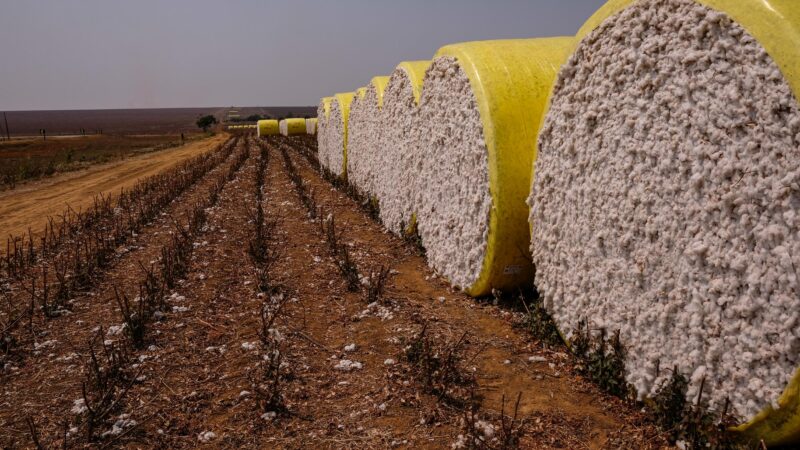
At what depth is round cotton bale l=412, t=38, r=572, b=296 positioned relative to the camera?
430 cm

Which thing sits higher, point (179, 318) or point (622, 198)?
point (622, 198)

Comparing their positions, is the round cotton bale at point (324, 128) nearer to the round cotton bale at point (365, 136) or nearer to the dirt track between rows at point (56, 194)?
the round cotton bale at point (365, 136)

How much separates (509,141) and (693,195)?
187 centimetres

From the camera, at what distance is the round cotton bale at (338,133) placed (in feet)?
39.9

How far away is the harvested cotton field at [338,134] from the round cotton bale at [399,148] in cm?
370

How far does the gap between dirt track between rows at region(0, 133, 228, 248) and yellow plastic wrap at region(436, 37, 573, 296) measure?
770 cm

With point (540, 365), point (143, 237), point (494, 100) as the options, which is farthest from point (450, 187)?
point (143, 237)

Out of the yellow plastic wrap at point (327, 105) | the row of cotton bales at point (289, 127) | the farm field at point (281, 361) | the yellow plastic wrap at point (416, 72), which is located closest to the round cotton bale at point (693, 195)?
the farm field at point (281, 361)

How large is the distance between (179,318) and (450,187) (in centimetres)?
284

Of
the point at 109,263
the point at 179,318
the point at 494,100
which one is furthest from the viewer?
the point at 109,263

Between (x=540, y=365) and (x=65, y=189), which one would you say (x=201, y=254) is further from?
(x=65, y=189)

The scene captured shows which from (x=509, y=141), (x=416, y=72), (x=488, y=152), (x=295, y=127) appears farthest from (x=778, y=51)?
(x=295, y=127)

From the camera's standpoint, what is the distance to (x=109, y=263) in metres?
6.57

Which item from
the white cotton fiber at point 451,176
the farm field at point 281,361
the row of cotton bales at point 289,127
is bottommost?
the farm field at point 281,361
